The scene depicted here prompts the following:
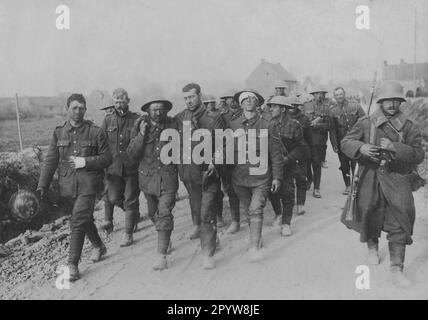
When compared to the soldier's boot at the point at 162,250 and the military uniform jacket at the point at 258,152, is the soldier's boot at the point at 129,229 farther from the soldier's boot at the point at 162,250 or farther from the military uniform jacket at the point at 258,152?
the military uniform jacket at the point at 258,152

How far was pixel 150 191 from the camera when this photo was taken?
17.4 feet

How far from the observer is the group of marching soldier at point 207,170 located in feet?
15.1

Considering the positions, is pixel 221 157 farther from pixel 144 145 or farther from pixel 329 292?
pixel 329 292

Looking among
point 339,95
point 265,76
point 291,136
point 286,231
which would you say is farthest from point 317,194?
point 265,76

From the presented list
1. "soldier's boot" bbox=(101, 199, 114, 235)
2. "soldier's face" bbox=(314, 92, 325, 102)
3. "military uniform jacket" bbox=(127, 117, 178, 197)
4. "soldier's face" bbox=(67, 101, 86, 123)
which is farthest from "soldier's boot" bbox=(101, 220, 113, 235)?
"soldier's face" bbox=(314, 92, 325, 102)

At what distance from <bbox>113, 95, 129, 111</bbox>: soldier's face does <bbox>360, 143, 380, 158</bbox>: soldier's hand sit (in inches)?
129

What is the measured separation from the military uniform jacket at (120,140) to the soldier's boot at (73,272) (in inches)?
65.0

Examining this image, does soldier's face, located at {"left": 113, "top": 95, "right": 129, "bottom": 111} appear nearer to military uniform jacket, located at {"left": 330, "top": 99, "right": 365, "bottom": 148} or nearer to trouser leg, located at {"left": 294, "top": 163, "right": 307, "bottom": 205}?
trouser leg, located at {"left": 294, "top": 163, "right": 307, "bottom": 205}

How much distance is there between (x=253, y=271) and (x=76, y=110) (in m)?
2.71

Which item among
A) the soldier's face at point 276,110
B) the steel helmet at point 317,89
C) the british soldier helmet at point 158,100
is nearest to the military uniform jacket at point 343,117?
the steel helmet at point 317,89

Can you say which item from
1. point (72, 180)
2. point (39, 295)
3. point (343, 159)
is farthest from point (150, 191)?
point (343, 159)

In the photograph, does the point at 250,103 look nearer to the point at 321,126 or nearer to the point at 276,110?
the point at 276,110

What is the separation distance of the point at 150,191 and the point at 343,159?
426cm
